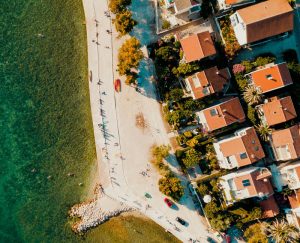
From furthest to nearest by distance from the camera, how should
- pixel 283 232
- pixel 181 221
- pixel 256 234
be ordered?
pixel 181 221 → pixel 256 234 → pixel 283 232

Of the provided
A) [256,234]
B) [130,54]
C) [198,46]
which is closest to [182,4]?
[198,46]

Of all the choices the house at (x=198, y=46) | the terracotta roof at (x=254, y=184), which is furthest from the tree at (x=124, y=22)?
the terracotta roof at (x=254, y=184)

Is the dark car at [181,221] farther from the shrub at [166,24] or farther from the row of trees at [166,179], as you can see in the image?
the shrub at [166,24]

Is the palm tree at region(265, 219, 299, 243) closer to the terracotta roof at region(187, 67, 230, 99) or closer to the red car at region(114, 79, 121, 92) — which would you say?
the terracotta roof at region(187, 67, 230, 99)

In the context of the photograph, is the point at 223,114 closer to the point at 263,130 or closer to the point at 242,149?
the point at 242,149

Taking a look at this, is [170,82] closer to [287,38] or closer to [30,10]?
[287,38]

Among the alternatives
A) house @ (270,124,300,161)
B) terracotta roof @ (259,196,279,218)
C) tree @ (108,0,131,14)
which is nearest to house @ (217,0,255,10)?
tree @ (108,0,131,14)
